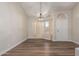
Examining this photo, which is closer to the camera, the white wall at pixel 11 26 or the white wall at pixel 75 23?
the white wall at pixel 11 26

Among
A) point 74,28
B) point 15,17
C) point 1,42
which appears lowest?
point 1,42

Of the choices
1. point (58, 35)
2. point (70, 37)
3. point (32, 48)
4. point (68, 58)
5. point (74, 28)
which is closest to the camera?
point (68, 58)

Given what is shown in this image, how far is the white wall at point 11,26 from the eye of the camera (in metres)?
3.51

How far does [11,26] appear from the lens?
4.11m

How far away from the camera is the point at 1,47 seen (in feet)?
11.5

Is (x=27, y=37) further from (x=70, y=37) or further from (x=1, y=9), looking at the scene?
(x=70, y=37)

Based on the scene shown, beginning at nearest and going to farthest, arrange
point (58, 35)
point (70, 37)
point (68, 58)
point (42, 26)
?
point (68, 58)
point (42, 26)
point (70, 37)
point (58, 35)

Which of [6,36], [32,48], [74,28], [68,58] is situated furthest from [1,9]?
[68,58]

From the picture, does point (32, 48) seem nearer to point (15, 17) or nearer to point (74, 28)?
point (15, 17)

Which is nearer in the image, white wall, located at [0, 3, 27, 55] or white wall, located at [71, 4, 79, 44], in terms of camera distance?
white wall, located at [0, 3, 27, 55]

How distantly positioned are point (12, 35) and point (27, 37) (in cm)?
88

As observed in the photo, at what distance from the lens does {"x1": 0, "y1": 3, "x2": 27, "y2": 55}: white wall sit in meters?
3.51

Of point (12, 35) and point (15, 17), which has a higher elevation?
point (15, 17)

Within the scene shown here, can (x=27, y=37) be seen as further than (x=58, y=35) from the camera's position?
No
